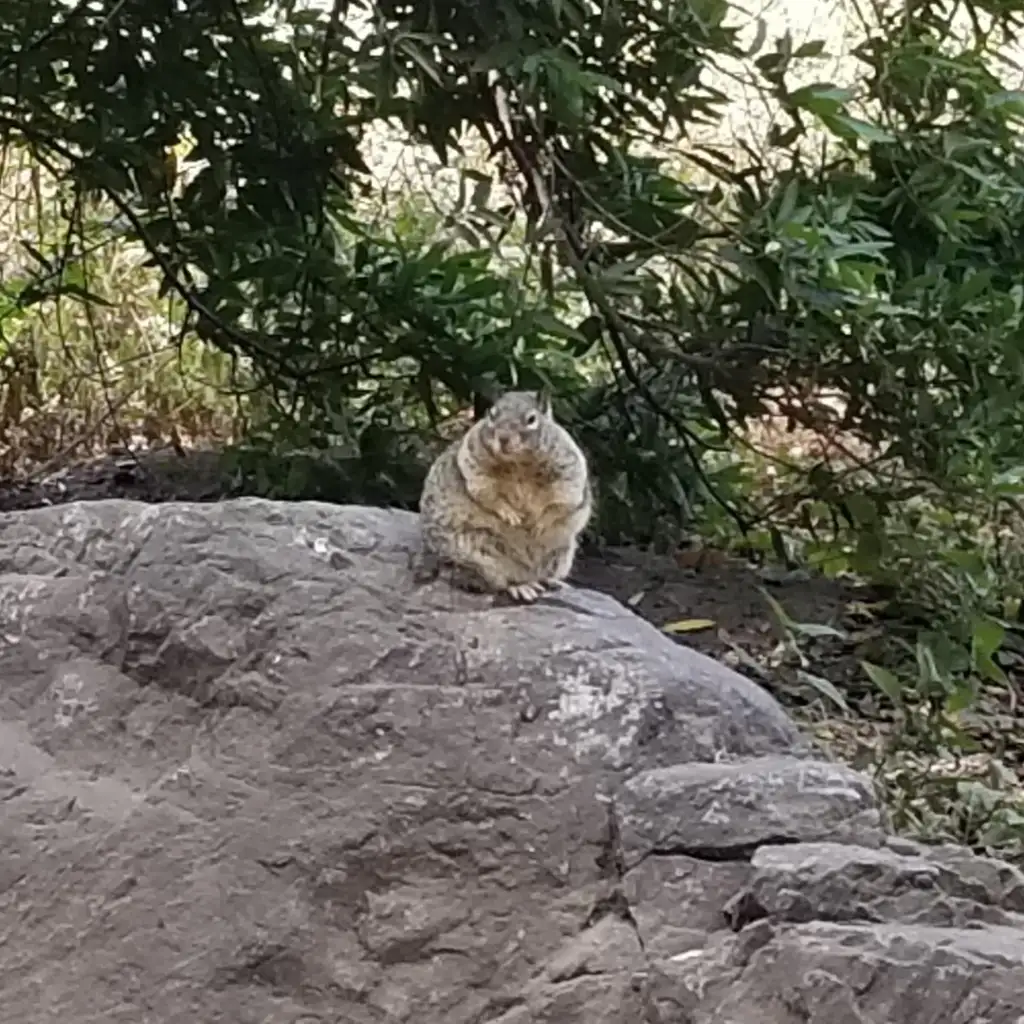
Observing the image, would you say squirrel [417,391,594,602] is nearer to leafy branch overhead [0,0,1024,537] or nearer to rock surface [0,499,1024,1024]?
rock surface [0,499,1024,1024]

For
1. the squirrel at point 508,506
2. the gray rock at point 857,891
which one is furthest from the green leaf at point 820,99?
the gray rock at point 857,891

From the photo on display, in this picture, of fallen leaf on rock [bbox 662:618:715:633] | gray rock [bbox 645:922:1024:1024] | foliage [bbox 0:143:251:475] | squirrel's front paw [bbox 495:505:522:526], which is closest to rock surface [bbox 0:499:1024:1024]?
gray rock [bbox 645:922:1024:1024]

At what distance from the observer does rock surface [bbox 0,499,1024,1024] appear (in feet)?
7.71

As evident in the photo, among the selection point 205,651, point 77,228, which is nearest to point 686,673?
point 205,651

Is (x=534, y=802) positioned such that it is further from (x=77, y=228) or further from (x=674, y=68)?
(x=77, y=228)

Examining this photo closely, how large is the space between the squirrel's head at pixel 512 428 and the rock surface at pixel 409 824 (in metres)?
0.29

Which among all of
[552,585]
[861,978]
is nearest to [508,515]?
[552,585]

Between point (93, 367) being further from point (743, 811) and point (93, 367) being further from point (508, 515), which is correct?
point (743, 811)

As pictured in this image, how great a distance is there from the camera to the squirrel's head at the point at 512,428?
324cm

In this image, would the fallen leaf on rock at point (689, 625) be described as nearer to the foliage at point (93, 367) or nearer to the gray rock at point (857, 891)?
the foliage at point (93, 367)

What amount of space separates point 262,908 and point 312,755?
25 centimetres

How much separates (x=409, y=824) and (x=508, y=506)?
2.36 feet

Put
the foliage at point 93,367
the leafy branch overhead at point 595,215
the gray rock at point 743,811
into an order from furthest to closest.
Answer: the foliage at point 93,367 → the leafy branch overhead at point 595,215 → the gray rock at point 743,811

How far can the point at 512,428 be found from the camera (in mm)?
3262
